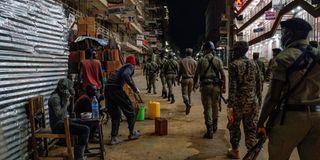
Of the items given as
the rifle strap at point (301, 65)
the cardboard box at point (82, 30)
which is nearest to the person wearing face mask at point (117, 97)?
the cardboard box at point (82, 30)

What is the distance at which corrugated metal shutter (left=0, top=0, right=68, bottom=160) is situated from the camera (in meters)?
6.38

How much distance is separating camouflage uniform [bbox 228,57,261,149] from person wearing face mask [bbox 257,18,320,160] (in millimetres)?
2412

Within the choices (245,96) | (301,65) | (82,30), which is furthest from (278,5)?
(301,65)

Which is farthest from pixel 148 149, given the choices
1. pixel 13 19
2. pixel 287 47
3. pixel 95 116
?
pixel 287 47

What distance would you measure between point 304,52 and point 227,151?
4.22m

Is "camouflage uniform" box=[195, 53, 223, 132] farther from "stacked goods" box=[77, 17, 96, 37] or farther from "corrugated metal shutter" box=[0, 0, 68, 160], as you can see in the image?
"stacked goods" box=[77, 17, 96, 37]

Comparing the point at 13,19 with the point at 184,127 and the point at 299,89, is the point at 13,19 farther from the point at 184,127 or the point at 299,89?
the point at 184,127

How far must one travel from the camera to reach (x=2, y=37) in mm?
6340

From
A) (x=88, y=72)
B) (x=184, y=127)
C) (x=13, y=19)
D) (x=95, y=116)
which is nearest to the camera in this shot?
(x=13, y=19)

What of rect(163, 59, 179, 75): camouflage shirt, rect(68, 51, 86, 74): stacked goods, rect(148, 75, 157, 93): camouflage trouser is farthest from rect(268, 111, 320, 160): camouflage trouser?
rect(148, 75, 157, 93): camouflage trouser

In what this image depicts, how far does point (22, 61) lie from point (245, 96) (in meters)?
3.66

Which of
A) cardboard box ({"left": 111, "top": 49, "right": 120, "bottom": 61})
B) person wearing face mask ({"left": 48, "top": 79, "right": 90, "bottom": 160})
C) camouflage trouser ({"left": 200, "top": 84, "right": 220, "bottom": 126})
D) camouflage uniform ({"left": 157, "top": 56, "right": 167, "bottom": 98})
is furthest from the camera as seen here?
camouflage uniform ({"left": 157, "top": 56, "right": 167, "bottom": 98})

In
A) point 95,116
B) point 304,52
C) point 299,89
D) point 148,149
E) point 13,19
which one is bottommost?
point 148,149

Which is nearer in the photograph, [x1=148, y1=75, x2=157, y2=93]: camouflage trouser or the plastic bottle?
the plastic bottle
